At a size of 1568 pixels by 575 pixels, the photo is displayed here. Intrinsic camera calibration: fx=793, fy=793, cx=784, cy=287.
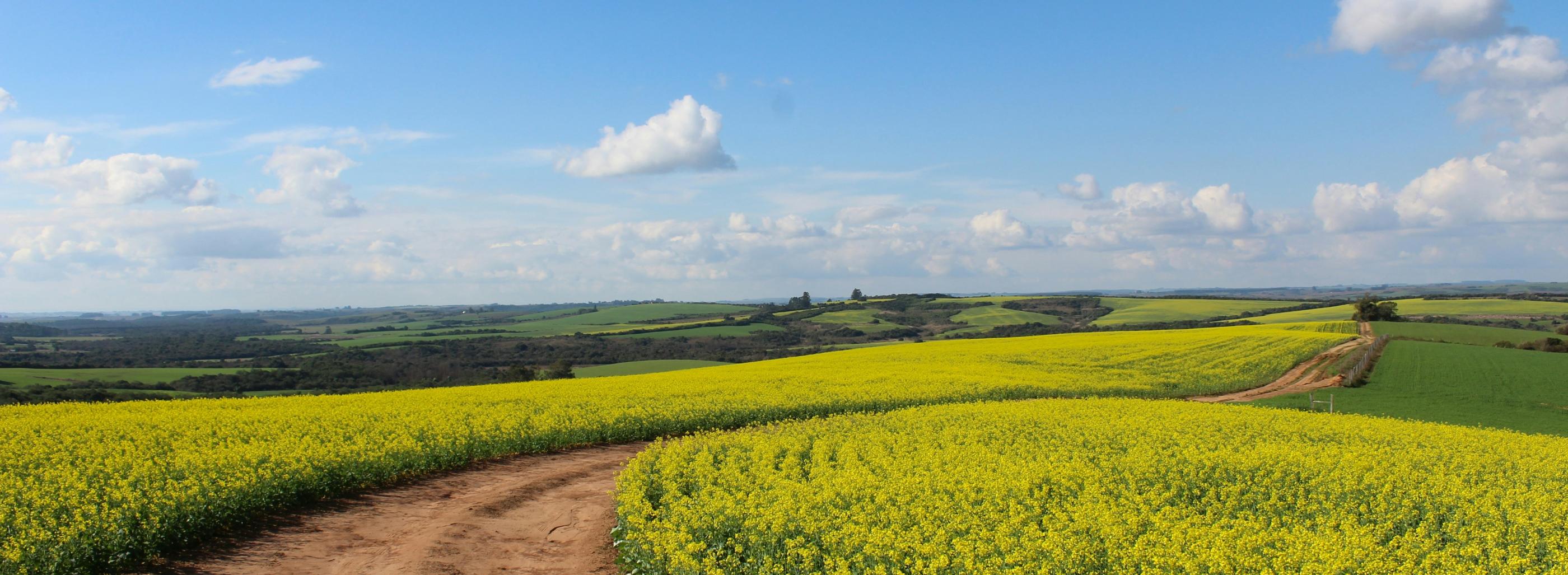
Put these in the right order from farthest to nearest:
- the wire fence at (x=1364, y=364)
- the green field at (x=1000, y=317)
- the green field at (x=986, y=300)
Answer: the green field at (x=986, y=300), the green field at (x=1000, y=317), the wire fence at (x=1364, y=364)

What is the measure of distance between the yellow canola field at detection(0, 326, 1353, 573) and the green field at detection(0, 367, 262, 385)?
26.3 meters

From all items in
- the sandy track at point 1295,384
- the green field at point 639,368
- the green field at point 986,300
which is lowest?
the green field at point 639,368

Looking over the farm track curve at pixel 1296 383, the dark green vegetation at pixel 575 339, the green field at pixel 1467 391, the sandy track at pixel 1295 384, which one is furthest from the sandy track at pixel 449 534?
the dark green vegetation at pixel 575 339

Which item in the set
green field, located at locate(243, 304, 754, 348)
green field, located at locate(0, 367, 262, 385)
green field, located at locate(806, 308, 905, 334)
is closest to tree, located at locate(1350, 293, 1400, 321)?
green field, located at locate(806, 308, 905, 334)

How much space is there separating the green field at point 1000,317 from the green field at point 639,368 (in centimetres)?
4561

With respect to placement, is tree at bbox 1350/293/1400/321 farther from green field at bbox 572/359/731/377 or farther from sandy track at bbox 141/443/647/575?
sandy track at bbox 141/443/647/575

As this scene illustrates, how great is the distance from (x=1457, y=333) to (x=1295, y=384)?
36.5 meters

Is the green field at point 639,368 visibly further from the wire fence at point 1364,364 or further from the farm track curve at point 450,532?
the farm track curve at point 450,532

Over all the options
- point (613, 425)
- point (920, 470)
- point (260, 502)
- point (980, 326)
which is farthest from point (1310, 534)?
point (980, 326)

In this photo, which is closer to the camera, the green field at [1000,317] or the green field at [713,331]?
the green field at [713,331]

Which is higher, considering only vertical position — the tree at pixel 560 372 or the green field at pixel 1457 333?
the green field at pixel 1457 333

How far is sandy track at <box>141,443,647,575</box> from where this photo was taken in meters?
10.6

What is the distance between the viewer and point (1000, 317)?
103 metres

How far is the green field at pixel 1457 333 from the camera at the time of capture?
2347 inches
